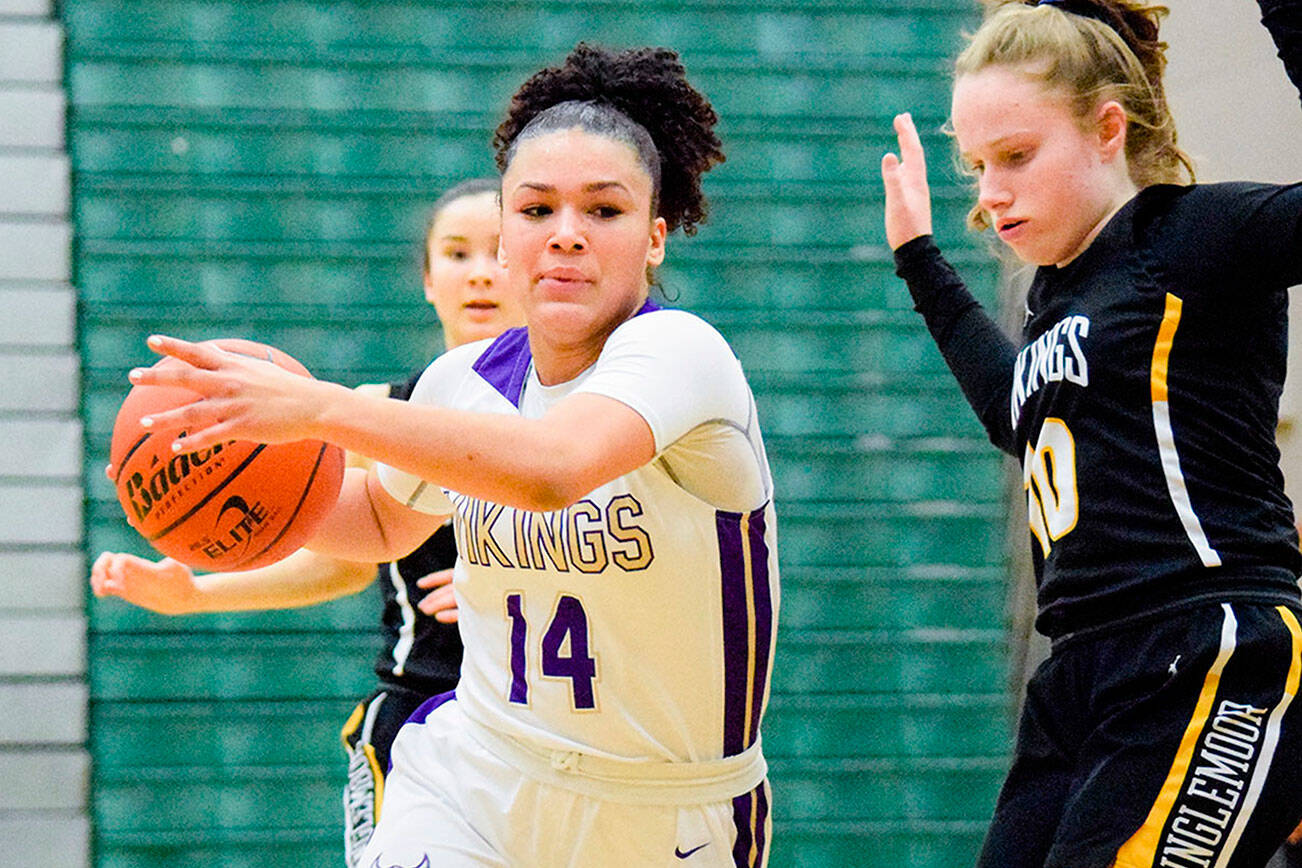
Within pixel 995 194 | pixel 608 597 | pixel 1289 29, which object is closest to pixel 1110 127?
pixel 995 194

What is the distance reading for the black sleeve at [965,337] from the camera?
114 inches

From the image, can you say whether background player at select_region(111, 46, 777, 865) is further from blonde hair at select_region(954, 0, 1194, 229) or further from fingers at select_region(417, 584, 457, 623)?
fingers at select_region(417, 584, 457, 623)

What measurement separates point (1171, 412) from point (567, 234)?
0.98 meters

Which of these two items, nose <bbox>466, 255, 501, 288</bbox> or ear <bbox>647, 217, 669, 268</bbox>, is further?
nose <bbox>466, 255, 501, 288</bbox>

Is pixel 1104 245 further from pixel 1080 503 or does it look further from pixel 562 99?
pixel 562 99

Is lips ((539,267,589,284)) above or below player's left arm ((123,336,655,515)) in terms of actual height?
above

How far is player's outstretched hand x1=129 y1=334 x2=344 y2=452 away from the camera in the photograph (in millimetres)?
2034

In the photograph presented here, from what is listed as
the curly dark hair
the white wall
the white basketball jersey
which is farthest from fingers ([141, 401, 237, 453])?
the white wall

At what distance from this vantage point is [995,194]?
2.65m

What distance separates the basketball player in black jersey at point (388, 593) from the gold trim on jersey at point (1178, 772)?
1.65 m

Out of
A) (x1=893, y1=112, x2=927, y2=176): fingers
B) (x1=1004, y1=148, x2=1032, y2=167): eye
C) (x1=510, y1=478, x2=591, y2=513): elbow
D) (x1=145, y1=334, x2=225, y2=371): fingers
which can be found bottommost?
(x1=510, y1=478, x2=591, y2=513): elbow

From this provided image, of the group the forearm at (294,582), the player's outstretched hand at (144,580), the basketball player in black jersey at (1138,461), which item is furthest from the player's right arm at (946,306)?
the player's outstretched hand at (144,580)

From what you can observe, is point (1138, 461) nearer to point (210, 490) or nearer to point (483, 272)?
point (210, 490)

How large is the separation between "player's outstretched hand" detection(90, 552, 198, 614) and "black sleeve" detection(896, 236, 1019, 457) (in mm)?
1659
